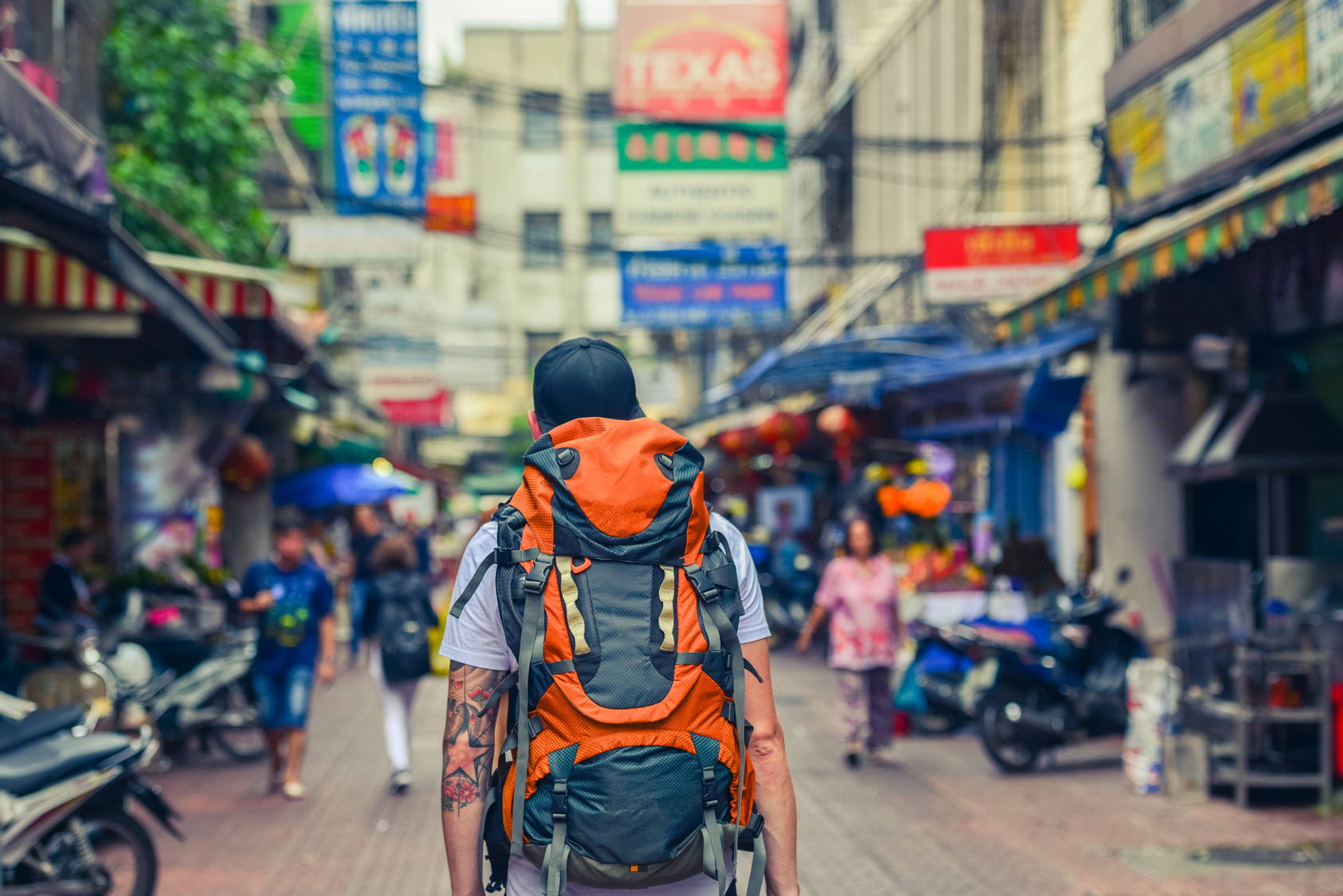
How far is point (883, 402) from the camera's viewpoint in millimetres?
17906

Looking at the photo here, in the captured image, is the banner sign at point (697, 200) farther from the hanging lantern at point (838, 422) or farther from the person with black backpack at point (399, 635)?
the person with black backpack at point (399, 635)

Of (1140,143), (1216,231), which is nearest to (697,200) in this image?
(1140,143)

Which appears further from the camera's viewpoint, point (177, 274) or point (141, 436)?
point (141, 436)

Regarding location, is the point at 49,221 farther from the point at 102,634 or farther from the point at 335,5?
the point at 335,5

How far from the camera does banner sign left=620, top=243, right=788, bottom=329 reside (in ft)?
52.6

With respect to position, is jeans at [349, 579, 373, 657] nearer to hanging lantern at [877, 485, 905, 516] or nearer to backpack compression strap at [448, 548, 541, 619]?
hanging lantern at [877, 485, 905, 516]

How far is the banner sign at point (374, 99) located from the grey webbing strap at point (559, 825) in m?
12.7

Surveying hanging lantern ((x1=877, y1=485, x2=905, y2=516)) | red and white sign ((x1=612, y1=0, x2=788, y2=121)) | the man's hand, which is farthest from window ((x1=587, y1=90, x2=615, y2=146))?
the man's hand

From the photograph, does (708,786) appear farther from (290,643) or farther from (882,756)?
(882,756)

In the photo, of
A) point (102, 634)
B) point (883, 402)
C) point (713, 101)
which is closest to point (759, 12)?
point (713, 101)

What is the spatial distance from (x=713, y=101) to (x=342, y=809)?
Result: 927 cm

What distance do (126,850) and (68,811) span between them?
46cm

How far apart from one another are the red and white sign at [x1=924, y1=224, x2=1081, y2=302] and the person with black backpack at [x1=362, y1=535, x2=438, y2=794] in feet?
18.0

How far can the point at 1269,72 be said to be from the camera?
9383 mm
